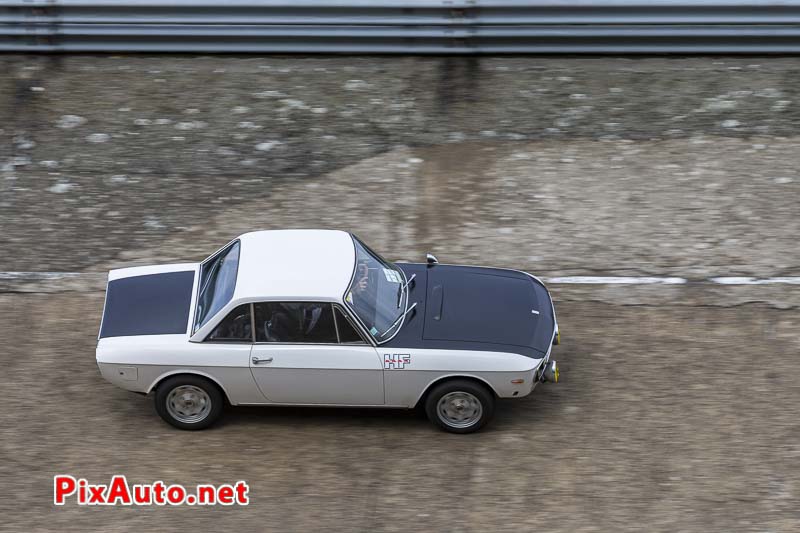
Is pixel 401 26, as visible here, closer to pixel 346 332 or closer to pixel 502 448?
pixel 346 332

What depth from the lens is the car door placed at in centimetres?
755

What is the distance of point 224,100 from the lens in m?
12.0

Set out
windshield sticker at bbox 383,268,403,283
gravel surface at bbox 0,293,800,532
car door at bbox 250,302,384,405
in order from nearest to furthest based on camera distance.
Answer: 1. gravel surface at bbox 0,293,800,532
2. car door at bbox 250,302,384,405
3. windshield sticker at bbox 383,268,403,283

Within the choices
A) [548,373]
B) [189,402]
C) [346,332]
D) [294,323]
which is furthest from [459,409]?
[189,402]

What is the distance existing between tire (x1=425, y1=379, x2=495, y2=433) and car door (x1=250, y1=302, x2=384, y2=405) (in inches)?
17.5

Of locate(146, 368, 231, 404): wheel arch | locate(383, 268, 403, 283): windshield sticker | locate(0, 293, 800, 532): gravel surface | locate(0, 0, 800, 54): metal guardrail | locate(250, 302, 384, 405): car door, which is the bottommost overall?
locate(0, 293, 800, 532): gravel surface

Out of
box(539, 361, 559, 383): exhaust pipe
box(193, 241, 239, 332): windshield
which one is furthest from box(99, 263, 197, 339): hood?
box(539, 361, 559, 383): exhaust pipe

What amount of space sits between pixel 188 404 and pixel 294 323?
1119 millimetres

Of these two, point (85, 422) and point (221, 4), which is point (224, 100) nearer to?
point (221, 4)

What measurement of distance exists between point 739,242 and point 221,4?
675 cm

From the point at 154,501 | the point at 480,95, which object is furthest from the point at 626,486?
the point at 480,95

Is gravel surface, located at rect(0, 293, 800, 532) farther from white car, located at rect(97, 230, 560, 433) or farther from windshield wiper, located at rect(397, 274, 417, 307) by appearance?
windshield wiper, located at rect(397, 274, 417, 307)

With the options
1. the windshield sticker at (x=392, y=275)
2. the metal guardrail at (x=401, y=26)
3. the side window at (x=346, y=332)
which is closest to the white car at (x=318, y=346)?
the side window at (x=346, y=332)

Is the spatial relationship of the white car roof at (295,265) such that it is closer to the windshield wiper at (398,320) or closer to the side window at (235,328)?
the side window at (235,328)
